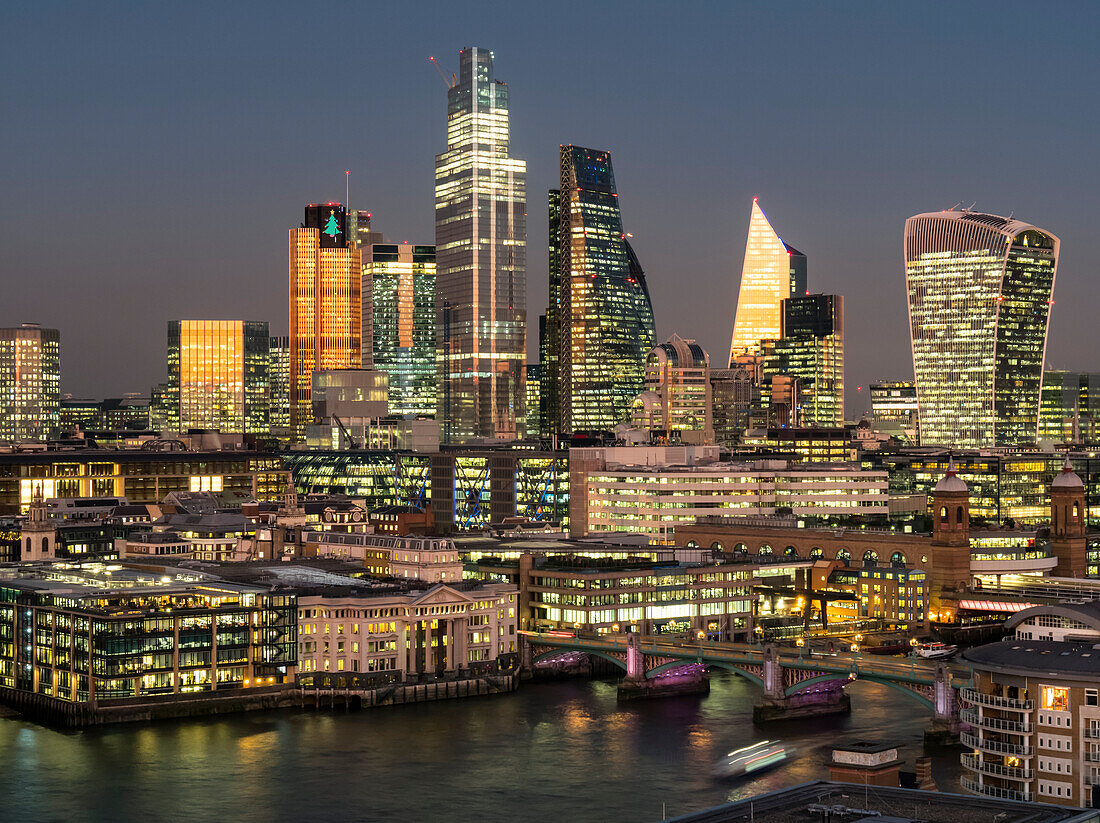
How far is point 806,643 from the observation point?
5231 inches

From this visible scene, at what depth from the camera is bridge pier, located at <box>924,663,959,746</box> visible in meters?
101

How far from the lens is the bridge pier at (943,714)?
101m

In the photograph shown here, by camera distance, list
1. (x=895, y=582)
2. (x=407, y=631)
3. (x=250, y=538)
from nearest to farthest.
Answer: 1. (x=407, y=631)
2. (x=895, y=582)
3. (x=250, y=538)

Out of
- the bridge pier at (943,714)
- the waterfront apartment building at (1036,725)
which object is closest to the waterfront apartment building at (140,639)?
the bridge pier at (943,714)

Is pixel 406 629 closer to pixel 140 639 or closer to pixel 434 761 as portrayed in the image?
pixel 140 639

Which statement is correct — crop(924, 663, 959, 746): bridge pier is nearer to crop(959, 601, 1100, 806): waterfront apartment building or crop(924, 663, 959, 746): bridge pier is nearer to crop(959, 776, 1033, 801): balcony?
crop(959, 601, 1100, 806): waterfront apartment building

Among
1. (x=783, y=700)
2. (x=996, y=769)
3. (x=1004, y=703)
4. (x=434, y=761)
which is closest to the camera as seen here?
(x=1004, y=703)

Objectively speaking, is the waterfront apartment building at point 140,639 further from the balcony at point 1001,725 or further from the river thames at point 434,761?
the balcony at point 1001,725

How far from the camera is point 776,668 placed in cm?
11256

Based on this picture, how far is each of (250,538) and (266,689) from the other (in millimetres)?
52069

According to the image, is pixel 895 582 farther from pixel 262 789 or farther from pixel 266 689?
pixel 262 789

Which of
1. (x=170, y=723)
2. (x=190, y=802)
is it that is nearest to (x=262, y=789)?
(x=190, y=802)

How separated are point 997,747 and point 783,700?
4048cm

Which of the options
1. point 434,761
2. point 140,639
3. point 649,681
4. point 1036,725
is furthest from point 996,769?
point 140,639
